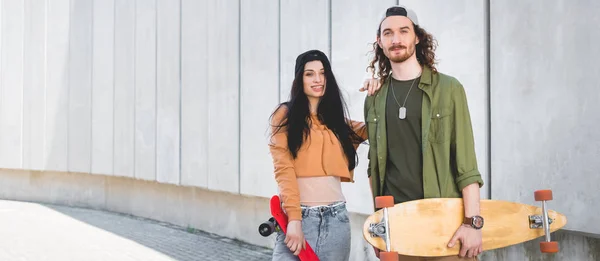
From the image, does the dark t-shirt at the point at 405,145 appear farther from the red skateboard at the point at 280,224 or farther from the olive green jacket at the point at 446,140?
the red skateboard at the point at 280,224

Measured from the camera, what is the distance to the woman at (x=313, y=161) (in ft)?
9.29

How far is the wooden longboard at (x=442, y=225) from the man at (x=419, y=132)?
4 centimetres

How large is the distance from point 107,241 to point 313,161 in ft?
19.0

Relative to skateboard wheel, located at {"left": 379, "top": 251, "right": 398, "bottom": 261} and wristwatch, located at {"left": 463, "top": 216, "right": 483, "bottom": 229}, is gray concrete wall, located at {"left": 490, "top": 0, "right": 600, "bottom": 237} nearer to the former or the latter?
wristwatch, located at {"left": 463, "top": 216, "right": 483, "bottom": 229}

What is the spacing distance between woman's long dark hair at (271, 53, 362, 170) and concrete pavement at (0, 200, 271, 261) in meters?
4.07

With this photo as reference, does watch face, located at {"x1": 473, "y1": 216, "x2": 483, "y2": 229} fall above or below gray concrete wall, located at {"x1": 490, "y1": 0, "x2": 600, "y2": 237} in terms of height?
below

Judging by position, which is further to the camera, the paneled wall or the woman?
the paneled wall

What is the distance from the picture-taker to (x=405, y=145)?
2.48 metres

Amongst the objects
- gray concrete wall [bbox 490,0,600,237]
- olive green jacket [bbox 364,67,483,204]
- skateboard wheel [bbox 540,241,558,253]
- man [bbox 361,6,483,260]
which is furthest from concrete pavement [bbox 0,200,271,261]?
skateboard wheel [bbox 540,241,558,253]

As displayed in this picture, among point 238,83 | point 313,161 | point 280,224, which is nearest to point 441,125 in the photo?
point 313,161

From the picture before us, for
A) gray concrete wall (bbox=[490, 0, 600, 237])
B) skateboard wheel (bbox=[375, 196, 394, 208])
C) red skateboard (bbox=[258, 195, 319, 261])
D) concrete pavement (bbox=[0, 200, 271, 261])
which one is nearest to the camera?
skateboard wheel (bbox=[375, 196, 394, 208])

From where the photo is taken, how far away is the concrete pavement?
7039 millimetres

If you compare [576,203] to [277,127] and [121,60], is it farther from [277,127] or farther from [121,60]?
[121,60]

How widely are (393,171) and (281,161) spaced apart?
553 millimetres
